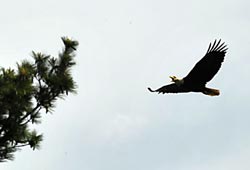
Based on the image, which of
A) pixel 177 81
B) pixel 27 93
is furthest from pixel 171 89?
pixel 27 93

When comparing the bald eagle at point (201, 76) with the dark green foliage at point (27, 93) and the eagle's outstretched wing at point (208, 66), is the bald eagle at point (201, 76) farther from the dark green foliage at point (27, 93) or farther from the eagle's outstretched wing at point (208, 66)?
the dark green foliage at point (27, 93)

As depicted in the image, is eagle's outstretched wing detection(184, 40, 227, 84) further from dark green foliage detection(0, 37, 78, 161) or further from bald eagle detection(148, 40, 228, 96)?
dark green foliage detection(0, 37, 78, 161)

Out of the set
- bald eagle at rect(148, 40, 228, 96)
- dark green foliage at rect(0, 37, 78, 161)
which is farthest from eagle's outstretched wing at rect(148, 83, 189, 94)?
dark green foliage at rect(0, 37, 78, 161)

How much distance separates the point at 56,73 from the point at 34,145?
3.51ft

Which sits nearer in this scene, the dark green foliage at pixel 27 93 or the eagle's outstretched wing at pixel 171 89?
the dark green foliage at pixel 27 93

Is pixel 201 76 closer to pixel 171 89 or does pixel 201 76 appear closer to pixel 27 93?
pixel 171 89

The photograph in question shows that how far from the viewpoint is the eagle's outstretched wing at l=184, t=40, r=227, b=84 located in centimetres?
1346

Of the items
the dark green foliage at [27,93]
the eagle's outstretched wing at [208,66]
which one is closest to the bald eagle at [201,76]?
the eagle's outstretched wing at [208,66]

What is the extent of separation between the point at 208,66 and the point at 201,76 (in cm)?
37

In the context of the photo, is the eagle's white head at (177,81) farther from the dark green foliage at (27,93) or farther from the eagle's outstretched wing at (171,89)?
the dark green foliage at (27,93)

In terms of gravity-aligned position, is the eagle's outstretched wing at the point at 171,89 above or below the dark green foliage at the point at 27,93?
above

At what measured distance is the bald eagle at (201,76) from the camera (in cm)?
1327

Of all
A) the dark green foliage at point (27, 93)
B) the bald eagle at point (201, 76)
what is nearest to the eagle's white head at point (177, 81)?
the bald eagle at point (201, 76)

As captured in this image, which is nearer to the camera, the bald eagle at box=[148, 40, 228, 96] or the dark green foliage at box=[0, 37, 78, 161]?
the dark green foliage at box=[0, 37, 78, 161]
